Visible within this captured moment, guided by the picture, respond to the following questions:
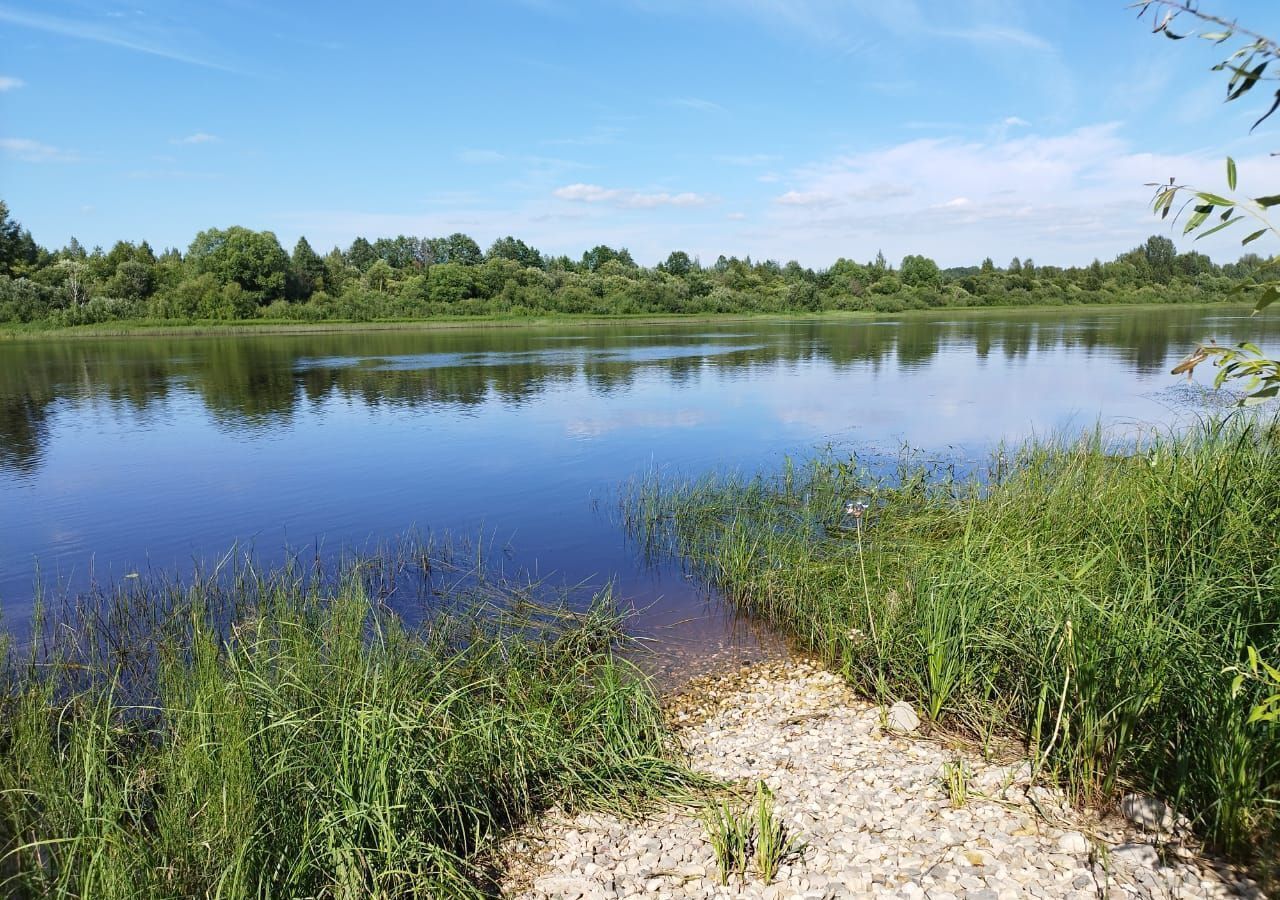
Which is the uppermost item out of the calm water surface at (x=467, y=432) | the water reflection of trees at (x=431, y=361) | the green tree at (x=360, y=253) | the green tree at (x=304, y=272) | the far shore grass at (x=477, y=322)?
the green tree at (x=360, y=253)

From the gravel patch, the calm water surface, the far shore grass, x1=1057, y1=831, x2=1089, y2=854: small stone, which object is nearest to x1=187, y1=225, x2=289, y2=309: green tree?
the far shore grass

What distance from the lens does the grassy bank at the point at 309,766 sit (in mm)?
4016

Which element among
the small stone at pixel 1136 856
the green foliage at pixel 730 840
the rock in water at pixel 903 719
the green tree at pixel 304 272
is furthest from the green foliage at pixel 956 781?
the green tree at pixel 304 272

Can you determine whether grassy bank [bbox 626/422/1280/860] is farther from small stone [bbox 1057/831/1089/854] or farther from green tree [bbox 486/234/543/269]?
green tree [bbox 486/234/543/269]

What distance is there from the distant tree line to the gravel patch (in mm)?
56260

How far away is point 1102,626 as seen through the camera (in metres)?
5.18

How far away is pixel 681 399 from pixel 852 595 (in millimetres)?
19590

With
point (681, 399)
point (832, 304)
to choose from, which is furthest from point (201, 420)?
point (832, 304)

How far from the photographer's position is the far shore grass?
62656mm

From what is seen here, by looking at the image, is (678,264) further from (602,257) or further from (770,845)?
(770,845)

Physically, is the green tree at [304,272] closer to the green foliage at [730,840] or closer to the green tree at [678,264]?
the green tree at [678,264]

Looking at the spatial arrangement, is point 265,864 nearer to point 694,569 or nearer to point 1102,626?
point 1102,626

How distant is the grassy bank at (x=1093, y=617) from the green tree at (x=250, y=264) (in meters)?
80.4

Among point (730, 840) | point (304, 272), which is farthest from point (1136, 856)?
point (304, 272)
